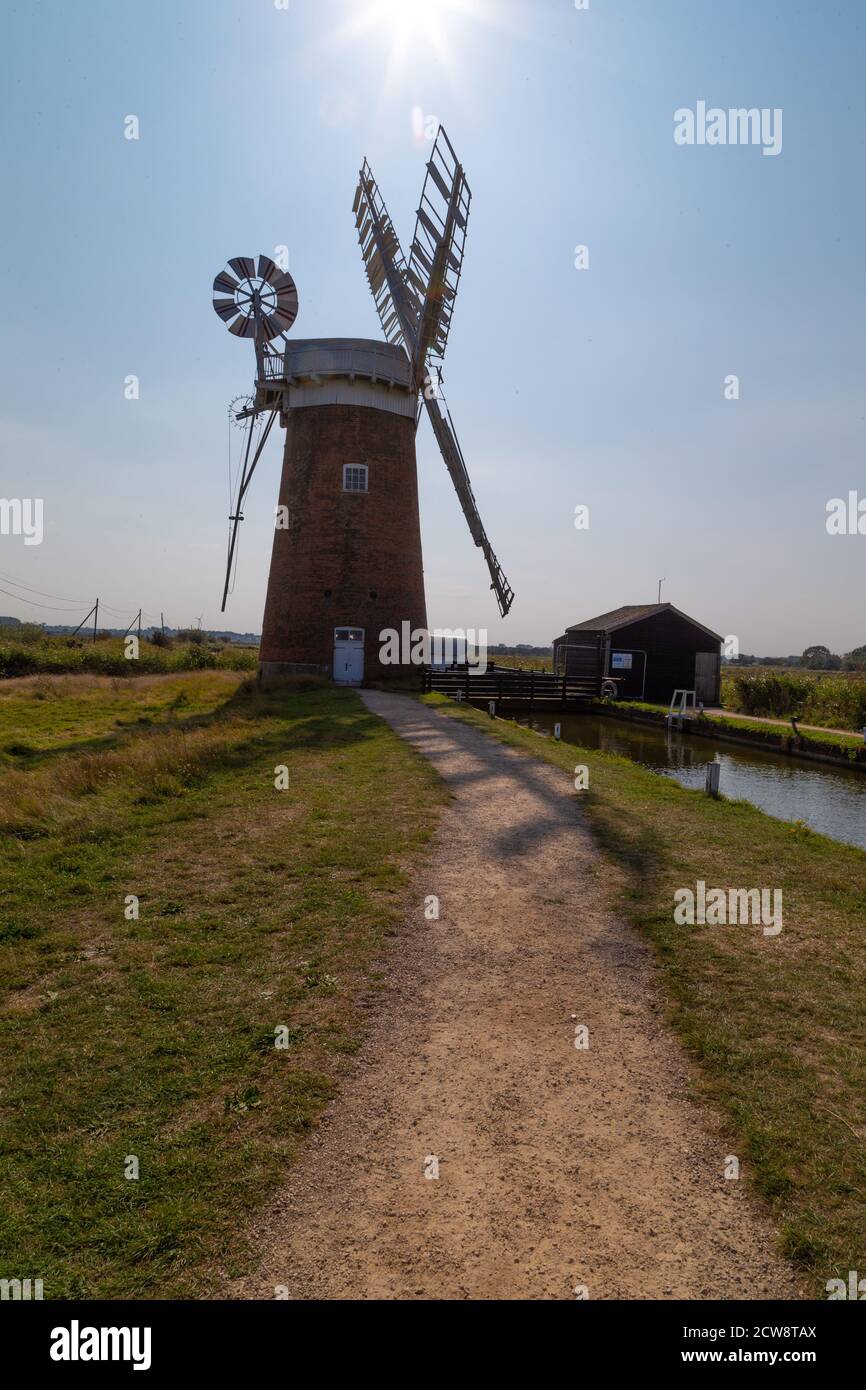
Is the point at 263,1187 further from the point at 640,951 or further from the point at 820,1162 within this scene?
the point at 640,951

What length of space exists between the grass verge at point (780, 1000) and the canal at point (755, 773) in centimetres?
575

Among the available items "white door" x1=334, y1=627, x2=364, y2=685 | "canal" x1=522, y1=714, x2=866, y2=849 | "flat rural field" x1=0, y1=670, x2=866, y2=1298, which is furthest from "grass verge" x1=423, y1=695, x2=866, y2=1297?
"white door" x1=334, y1=627, x2=364, y2=685

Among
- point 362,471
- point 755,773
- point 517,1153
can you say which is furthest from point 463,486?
point 517,1153

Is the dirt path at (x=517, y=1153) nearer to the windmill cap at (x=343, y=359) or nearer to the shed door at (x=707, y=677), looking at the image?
the windmill cap at (x=343, y=359)

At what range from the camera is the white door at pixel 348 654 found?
28156 mm

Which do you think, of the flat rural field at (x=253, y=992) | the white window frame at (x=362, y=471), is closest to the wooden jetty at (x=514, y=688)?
the white window frame at (x=362, y=471)

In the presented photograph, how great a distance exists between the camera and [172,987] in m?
5.29

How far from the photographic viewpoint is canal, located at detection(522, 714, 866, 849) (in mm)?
15922

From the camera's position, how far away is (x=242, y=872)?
7742mm

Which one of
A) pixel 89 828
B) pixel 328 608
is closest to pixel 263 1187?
pixel 89 828

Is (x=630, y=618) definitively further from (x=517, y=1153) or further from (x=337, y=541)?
(x=517, y=1153)

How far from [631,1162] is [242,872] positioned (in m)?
5.14

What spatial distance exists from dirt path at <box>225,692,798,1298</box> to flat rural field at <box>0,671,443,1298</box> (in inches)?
11.8

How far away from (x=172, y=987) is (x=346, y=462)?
2572cm
